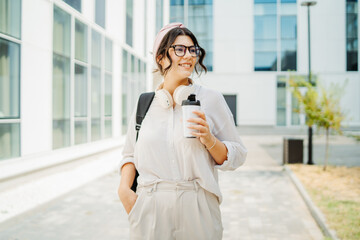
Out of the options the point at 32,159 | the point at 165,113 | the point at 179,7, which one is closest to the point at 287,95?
the point at 179,7

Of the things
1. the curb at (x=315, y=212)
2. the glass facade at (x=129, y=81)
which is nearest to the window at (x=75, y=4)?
the glass facade at (x=129, y=81)

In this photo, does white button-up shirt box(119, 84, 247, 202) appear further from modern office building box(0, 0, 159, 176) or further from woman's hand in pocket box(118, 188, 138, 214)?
modern office building box(0, 0, 159, 176)

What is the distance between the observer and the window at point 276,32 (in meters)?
29.5

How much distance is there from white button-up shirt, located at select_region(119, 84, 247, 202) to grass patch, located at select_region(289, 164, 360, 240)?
3132mm

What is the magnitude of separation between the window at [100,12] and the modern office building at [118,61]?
3 cm

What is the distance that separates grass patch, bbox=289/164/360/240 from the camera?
478 cm

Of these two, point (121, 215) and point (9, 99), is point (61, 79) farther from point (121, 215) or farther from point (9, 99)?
point (121, 215)

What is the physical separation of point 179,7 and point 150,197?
97.9ft

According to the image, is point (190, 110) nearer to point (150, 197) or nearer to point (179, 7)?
point (150, 197)

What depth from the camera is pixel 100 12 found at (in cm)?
1190

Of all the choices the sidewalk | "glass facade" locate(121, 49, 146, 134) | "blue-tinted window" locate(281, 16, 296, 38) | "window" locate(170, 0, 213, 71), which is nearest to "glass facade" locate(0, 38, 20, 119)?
the sidewalk

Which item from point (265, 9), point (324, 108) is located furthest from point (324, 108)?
point (265, 9)

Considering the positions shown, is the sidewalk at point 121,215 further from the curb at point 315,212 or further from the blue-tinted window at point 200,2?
the blue-tinted window at point 200,2

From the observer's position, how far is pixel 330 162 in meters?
11.5
